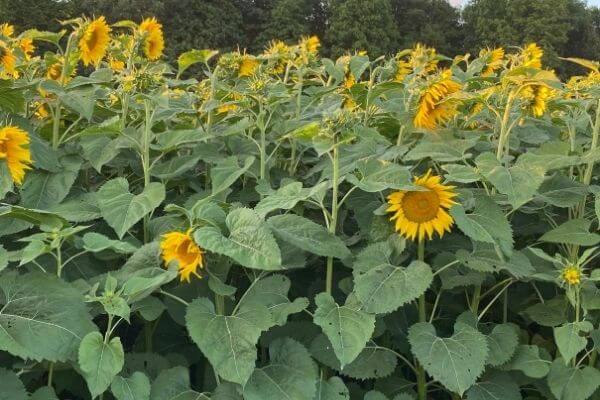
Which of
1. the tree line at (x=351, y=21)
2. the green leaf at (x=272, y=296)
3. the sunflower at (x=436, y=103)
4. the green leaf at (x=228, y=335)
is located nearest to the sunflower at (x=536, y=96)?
the sunflower at (x=436, y=103)

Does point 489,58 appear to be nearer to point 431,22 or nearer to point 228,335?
point 228,335

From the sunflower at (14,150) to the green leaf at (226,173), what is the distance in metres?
0.46

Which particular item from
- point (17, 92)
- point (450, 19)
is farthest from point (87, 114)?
point (450, 19)

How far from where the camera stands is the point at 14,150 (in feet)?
6.34

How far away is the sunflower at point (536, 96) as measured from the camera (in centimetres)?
210

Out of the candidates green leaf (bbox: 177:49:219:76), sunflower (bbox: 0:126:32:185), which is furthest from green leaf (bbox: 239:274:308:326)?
green leaf (bbox: 177:49:219:76)

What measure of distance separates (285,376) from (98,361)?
1.37ft

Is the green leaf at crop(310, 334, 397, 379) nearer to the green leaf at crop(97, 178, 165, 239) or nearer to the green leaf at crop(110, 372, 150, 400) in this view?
the green leaf at crop(110, 372, 150, 400)

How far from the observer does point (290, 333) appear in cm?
193

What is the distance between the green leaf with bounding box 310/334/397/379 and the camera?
5.97 ft

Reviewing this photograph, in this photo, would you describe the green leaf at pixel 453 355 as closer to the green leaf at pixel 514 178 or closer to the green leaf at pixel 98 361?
the green leaf at pixel 514 178

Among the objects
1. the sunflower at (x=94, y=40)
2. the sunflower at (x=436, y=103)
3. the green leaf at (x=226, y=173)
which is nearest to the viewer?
the green leaf at (x=226, y=173)

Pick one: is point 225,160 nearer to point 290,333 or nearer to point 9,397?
point 290,333

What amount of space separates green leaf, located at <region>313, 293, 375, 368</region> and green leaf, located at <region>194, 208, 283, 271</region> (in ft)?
0.53
